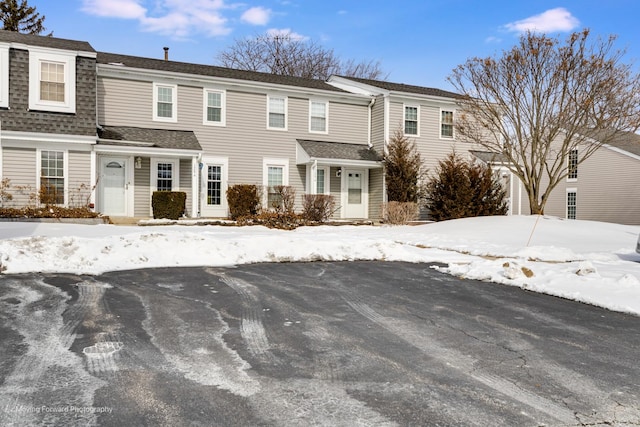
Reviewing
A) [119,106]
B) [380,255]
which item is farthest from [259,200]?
[380,255]

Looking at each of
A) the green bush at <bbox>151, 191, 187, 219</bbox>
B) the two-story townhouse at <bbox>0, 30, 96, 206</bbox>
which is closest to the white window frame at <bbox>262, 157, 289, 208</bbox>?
the green bush at <bbox>151, 191, 187, 219</bbox>

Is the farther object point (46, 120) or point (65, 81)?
point (65, 81)

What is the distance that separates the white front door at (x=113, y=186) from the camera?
18.5 meters

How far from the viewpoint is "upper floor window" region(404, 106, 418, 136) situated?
23.3 meters

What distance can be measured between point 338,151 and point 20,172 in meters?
11.9

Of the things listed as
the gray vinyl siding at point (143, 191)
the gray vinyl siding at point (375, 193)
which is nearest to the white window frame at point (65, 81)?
the gray vinyl siding at point (143, 191)

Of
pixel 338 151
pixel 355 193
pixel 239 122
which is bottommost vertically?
pixel 355 193

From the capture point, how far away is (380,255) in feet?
34.7

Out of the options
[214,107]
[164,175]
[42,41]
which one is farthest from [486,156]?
[42,41]

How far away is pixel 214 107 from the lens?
20609mm

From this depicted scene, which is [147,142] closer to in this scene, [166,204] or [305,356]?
[166,204]

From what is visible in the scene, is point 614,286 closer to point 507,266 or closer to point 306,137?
point 507,266

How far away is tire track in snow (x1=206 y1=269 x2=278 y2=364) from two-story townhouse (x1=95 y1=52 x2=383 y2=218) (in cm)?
1231

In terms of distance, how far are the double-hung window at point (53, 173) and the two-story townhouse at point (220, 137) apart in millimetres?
1284
